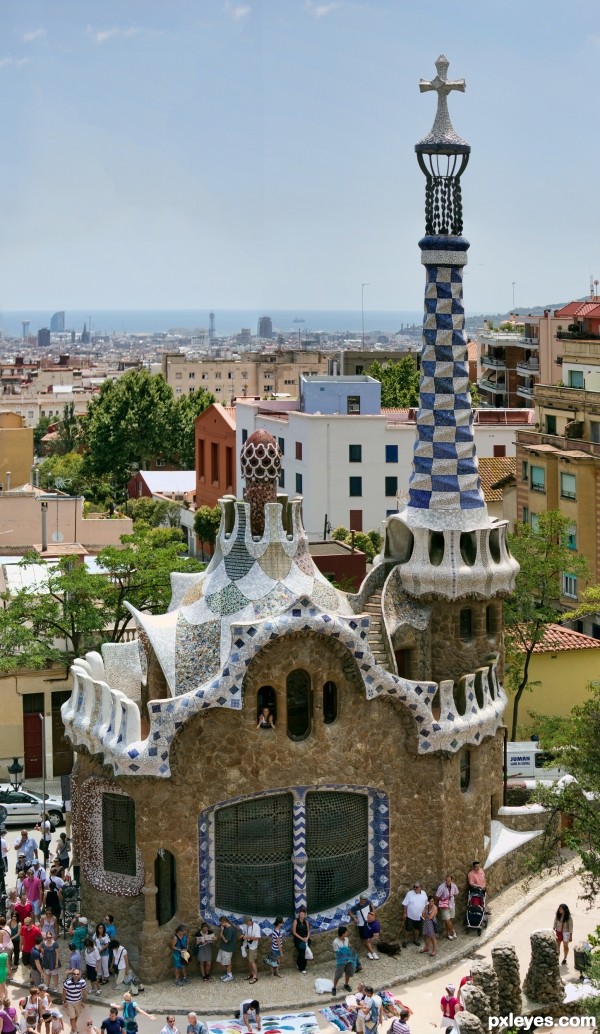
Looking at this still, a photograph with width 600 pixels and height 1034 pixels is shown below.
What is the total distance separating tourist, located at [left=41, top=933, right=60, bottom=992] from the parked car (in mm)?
8022

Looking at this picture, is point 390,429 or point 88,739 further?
point 390,429

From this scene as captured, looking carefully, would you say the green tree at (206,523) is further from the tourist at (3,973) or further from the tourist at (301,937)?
the tourist at (3,973)

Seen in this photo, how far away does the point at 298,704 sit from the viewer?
25953 mm

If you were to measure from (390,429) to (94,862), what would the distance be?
38.4 meters

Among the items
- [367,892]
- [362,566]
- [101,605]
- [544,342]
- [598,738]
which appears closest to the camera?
[598,738]

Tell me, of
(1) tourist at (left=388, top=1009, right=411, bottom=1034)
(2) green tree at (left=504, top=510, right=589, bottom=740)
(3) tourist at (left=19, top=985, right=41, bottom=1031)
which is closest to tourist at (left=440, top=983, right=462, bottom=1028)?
(1) tourist at (left=388, top=1009, right=411, bottom=1034)

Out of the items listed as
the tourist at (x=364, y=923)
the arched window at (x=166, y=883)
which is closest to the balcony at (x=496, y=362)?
the tourist at (x=364, y=923)

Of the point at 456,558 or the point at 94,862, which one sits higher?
the point at 456,558

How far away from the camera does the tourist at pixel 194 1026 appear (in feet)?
71.9

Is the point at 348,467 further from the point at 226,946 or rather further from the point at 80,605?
the point at 226,946

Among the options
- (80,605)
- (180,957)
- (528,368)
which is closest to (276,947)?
(180,957)

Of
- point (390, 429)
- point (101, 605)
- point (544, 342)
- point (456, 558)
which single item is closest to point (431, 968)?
point (456, 558)

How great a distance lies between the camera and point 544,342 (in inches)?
3551

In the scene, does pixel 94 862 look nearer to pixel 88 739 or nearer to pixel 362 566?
pixel 88 739
